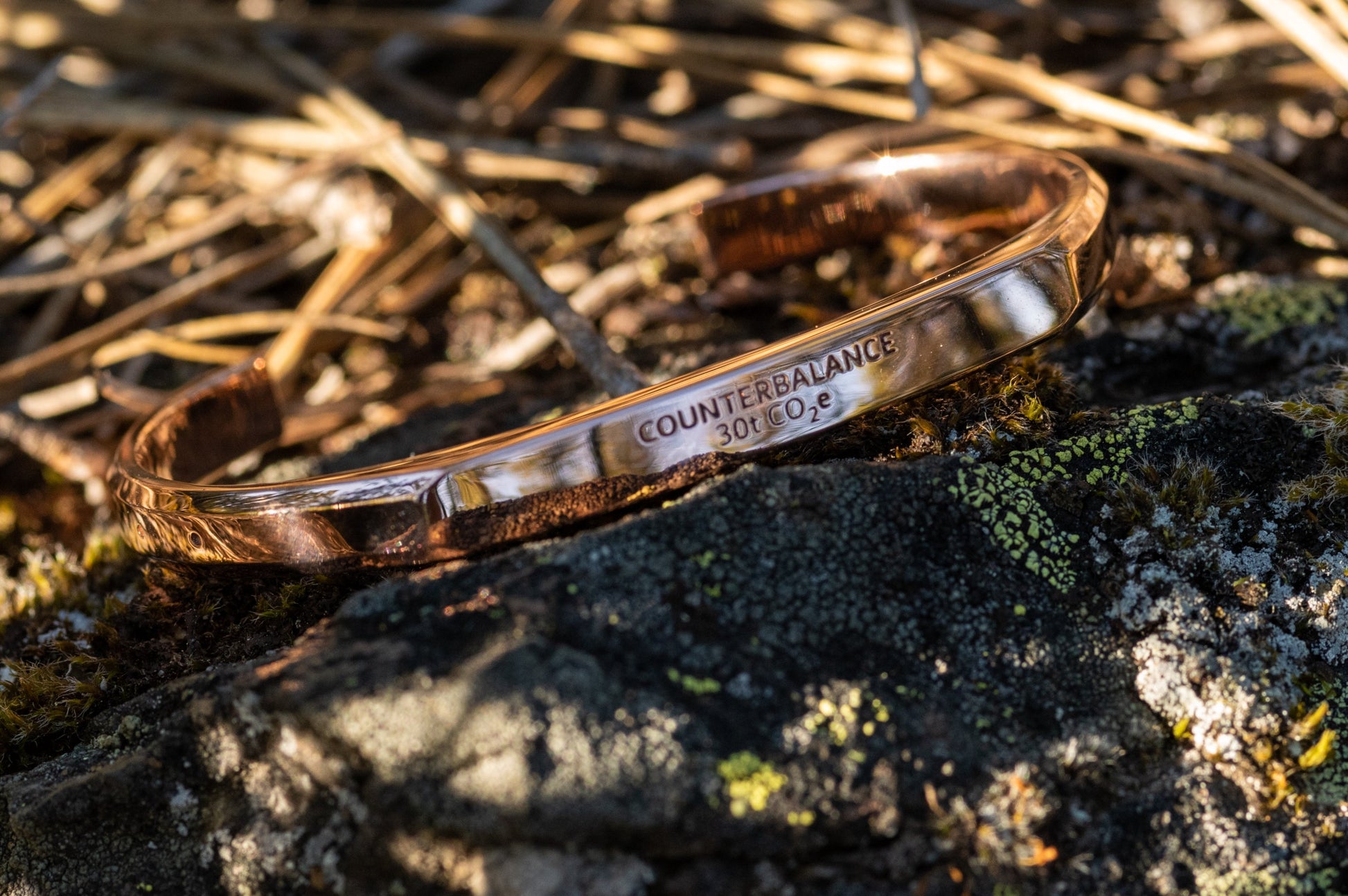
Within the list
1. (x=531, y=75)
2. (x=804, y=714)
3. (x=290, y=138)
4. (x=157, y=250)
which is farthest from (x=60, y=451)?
(x=804, y=714)

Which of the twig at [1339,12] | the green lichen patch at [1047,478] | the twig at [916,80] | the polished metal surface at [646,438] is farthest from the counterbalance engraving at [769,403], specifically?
the twig at [1339,12]

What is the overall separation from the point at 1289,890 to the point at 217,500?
2135 mm

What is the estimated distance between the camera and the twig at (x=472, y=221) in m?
2.61

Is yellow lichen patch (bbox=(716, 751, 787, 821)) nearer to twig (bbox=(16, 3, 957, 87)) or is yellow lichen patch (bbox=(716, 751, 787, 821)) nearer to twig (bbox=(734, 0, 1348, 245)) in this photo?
twig (bbox=(734, 0, 1348, 245))

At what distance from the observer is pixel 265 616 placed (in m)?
2.15

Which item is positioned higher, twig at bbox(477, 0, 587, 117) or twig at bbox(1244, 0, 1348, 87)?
twig at bbox(477, 0, 587, 117)

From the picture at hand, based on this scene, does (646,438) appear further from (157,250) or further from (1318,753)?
(157,250)

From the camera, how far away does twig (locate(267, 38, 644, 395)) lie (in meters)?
2.61

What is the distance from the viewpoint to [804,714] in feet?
5.56

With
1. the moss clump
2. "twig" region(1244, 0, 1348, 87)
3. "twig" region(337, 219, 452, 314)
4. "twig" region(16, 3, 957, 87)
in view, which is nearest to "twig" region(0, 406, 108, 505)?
"twig" region(337, 219, 452, 314)

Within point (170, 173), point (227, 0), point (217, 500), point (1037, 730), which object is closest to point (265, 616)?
point (217, 500)

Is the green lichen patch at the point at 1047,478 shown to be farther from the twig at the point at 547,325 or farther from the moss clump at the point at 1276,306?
the twig at the point at 547,325

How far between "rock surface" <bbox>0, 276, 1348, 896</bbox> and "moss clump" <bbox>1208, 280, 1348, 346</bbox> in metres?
0.75

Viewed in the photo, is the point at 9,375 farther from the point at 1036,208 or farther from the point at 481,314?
the point at 1036,208
